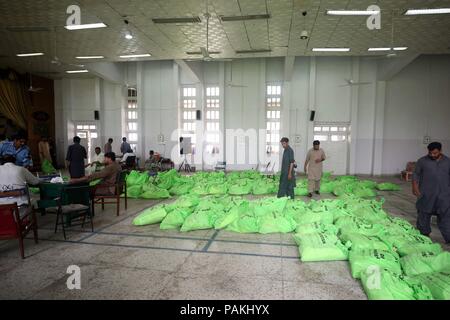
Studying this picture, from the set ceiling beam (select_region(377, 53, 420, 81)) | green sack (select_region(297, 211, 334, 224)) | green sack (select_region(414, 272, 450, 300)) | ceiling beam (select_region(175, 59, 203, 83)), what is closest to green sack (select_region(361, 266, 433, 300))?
green sack (select_region(414, 272, 450, 300))

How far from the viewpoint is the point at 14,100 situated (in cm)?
Result: 1251

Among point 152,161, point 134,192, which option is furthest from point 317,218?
point 152,161

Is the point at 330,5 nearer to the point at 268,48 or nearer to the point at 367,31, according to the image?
the point at 367,31

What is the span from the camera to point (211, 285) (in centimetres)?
299

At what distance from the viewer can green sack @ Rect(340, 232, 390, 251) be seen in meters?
3.48

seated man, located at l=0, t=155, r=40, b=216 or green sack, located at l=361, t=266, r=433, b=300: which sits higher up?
seated man, located at l=0, t=155, r=40, b=216

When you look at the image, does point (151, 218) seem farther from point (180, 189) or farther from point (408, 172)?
point (408, 172)

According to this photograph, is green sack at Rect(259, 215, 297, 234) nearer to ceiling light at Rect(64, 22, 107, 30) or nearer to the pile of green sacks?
the pile of green sacks

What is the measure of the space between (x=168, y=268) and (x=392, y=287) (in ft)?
7.60

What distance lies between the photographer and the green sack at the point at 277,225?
456 centimetres

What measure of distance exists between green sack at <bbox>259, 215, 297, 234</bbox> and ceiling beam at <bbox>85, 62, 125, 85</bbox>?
10.2 metres

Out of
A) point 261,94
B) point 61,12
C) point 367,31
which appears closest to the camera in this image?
point 61,12
